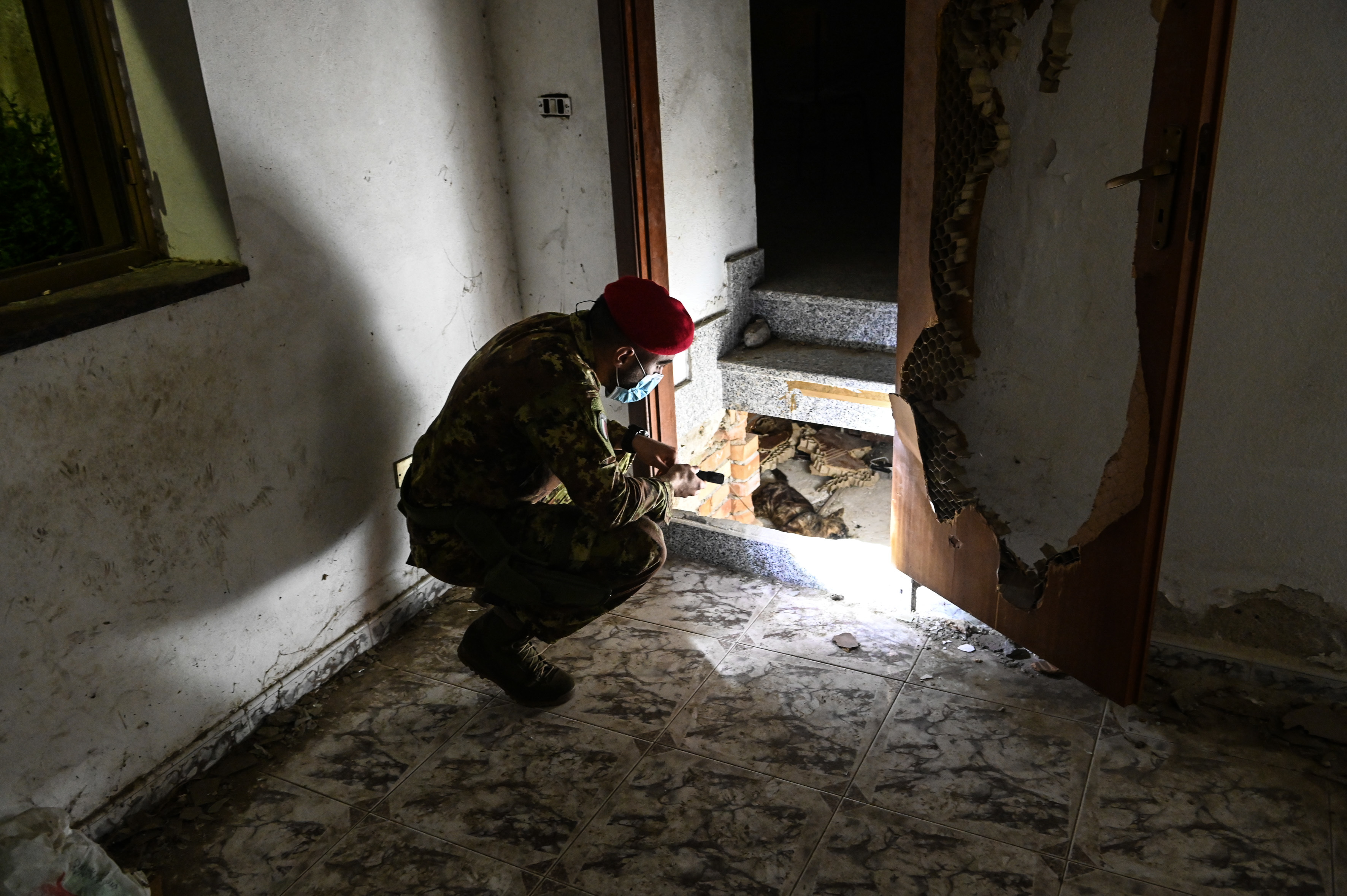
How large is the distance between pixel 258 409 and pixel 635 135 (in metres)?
1.30

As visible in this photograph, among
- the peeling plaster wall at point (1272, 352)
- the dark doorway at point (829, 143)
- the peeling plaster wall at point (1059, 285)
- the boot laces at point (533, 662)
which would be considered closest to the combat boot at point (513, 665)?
the boot laces at point (533, 662)

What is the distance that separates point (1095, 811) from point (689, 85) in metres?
2.61

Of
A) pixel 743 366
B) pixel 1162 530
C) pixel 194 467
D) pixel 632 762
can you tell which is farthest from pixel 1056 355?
pixel 194 467

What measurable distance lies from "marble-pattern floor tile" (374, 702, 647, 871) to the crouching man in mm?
122

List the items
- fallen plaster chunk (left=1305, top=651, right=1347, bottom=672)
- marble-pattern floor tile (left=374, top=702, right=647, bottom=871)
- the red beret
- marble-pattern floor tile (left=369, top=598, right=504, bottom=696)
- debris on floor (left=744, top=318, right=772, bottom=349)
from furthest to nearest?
debris on floor (left=744, top=318, right=772, bottom=349), marble-pattern floor tile (left=369, top=598, right=504, bottom=696), fallen plaster chunk (left=1305, top=651, right=1347, bottom=672), the red beret, marble-pattern floor tile (left=374, top=702, right=647, bottom=871)

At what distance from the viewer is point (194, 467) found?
7.53 feet

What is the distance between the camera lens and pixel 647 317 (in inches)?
89.6

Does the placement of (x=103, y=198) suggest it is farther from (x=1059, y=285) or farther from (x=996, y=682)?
(x=996, y=682)

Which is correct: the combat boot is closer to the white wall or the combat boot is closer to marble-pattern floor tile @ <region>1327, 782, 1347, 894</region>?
the white wall

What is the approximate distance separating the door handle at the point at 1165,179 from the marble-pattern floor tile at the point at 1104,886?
49.6 inches

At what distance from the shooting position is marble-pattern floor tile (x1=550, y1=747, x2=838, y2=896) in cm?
201

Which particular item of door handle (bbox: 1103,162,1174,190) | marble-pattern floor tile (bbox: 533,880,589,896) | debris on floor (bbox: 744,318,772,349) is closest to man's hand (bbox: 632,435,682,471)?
marble-pattern floor tile (bbox: 533,880,589,896)

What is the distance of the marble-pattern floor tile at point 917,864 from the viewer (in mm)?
1945

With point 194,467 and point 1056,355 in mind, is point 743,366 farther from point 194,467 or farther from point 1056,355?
point 194,467
